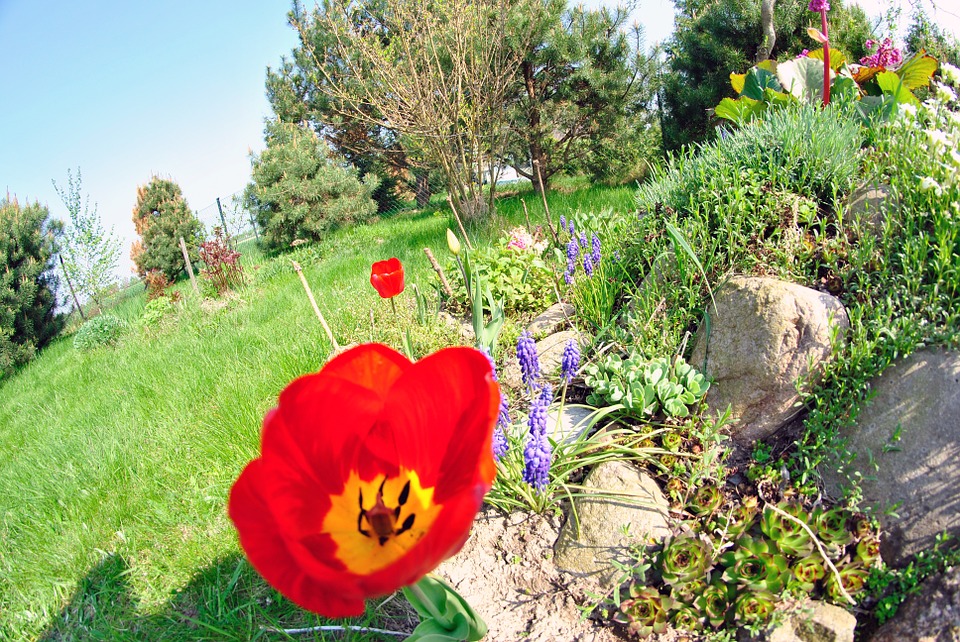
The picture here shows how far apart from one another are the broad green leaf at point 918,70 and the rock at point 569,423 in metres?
2.46

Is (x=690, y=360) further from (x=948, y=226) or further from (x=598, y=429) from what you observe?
(x=948, y=226)

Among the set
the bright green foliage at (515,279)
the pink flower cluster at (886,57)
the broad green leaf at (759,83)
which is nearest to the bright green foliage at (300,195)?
the bright green foliage at (515,279)

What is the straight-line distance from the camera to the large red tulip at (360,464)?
Result: 0.69 meters

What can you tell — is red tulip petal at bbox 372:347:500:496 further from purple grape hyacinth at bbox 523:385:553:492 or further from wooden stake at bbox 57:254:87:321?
wooden stake at bbox 57:254:87:321

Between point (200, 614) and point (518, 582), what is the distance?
1.03 meters

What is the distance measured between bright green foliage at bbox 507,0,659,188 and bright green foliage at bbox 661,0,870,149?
91 centimetres

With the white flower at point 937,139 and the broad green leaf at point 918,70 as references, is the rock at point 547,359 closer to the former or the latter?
the white flower at point 937,139

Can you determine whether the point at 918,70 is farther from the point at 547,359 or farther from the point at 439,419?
the point at 439,419

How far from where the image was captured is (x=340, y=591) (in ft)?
2.09

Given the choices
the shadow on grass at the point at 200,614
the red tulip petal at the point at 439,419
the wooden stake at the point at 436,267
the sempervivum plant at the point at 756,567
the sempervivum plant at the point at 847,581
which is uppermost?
the red tulip petal at the point at 439,419

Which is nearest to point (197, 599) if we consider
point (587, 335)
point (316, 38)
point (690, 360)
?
point (587, 335)

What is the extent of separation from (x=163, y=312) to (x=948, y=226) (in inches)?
320

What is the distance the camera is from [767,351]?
1.78m

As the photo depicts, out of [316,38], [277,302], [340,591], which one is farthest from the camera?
[316,38]
